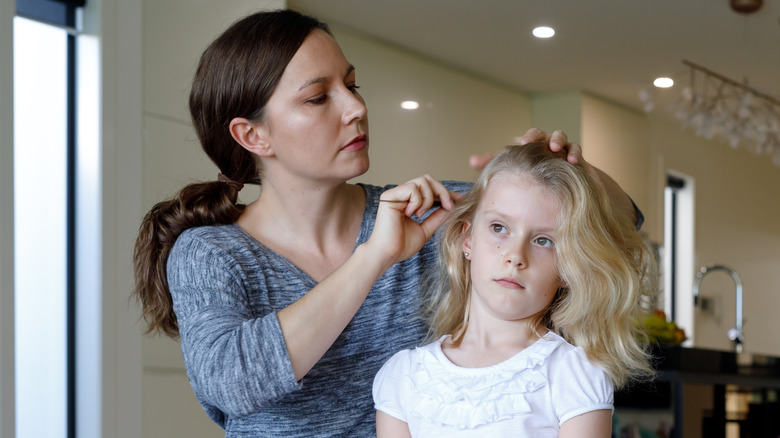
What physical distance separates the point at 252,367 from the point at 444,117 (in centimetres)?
402

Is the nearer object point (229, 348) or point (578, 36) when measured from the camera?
point (229, 348)

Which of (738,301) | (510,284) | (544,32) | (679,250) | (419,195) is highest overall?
(544,32)

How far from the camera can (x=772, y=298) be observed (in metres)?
7.42

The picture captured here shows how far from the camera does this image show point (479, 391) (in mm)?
1110

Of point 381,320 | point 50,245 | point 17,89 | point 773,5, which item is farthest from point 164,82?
point 773,5

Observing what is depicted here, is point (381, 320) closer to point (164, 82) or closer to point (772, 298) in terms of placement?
point (164, 82)

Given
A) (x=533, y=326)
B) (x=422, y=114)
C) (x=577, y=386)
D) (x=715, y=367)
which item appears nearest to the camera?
(x=577, y=386)

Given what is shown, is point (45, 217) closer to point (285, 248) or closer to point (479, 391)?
point (285, 248)

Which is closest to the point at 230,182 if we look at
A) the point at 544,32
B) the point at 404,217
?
the point at 404,217

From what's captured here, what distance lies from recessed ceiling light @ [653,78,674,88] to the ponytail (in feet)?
14.5

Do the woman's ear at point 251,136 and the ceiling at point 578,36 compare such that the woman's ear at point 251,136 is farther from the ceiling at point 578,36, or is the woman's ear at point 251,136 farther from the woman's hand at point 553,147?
the ceiling at point 578,36

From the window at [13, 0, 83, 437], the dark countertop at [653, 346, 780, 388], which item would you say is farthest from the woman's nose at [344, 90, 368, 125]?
the dark countertop at [653, 346, 780, 388]

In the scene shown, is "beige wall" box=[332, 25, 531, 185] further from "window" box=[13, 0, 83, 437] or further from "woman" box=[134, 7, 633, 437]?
"woman" box=[134, 7, 633, 437]

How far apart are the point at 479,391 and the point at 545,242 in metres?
0.21
